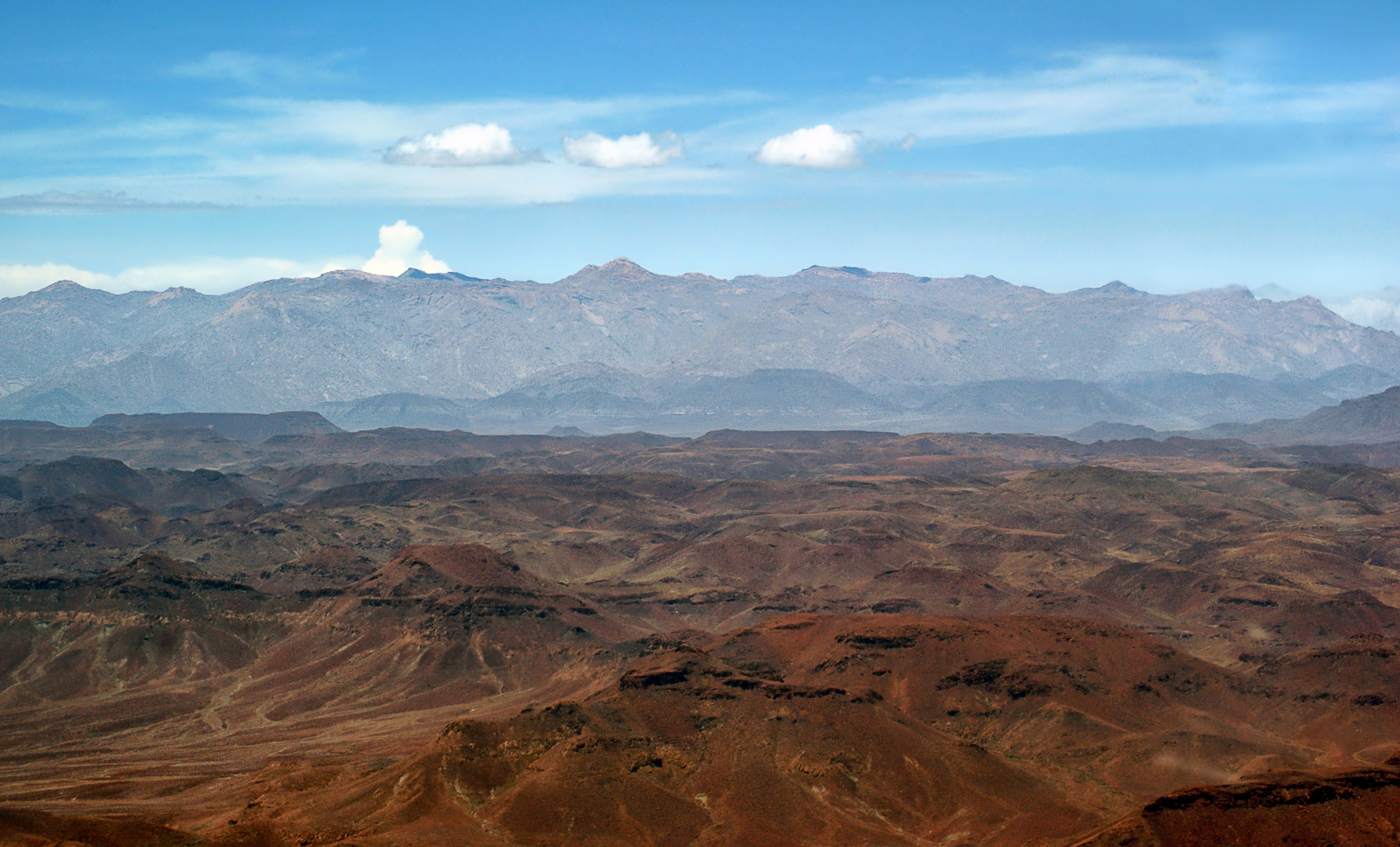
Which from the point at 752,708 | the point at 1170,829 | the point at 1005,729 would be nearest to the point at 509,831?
the point at 752,708

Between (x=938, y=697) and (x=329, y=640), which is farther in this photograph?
(x=329, y=640)

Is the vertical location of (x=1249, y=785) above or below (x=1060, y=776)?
above

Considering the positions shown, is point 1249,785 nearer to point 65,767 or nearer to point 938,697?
point 938,697

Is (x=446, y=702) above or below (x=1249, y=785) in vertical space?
below

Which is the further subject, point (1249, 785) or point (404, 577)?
point (404, 577)

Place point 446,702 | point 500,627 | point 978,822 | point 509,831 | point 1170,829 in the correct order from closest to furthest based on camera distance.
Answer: point 1170,829, point 509,831, point 978,822, point 446,702, point 500,627

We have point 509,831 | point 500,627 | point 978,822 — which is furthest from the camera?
point 500,627

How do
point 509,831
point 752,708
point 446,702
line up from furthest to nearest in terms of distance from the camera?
point 446,702, point 752,708, point 509,831

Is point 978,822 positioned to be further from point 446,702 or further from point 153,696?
point 153,696

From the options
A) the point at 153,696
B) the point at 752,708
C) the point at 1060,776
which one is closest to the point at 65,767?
the point at 153,696
